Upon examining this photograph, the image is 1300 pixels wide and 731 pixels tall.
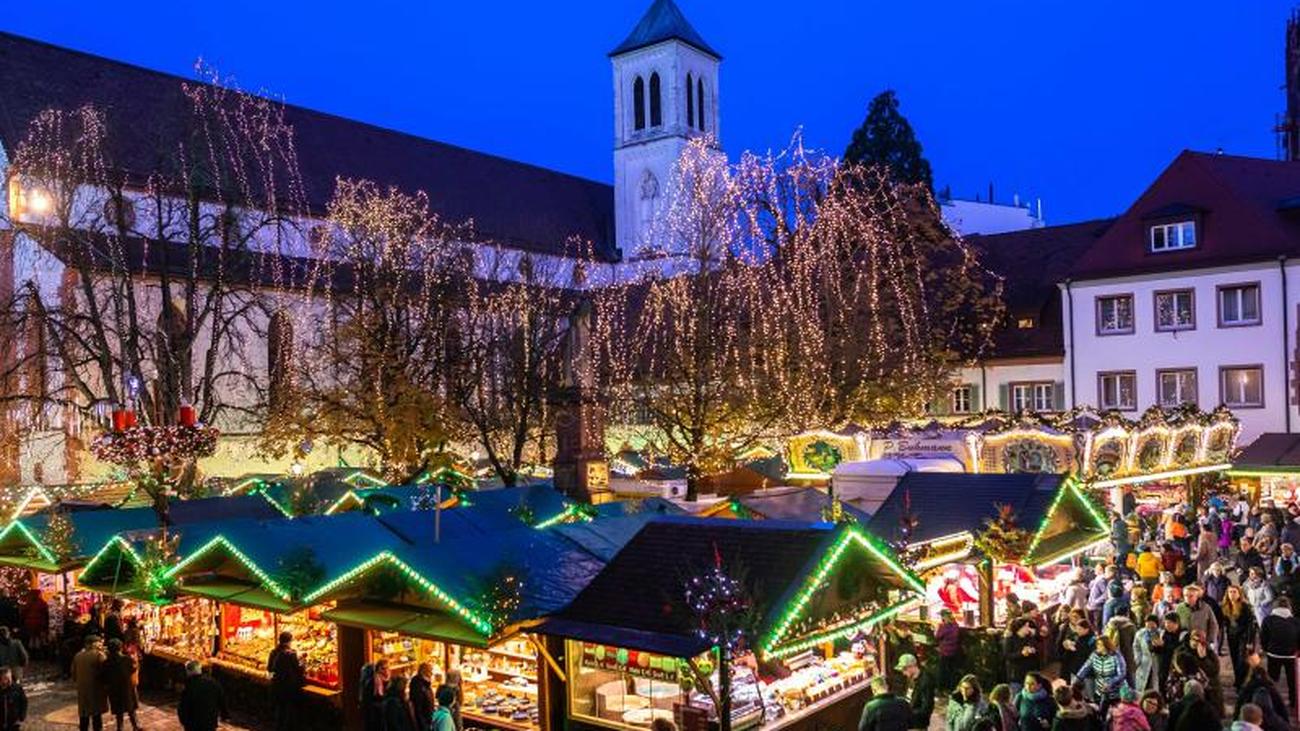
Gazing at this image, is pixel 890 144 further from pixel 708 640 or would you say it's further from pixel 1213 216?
pixel 708 640

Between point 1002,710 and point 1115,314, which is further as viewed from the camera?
point 1115,314

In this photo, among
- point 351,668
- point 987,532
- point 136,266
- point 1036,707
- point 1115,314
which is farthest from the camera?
point 136,266

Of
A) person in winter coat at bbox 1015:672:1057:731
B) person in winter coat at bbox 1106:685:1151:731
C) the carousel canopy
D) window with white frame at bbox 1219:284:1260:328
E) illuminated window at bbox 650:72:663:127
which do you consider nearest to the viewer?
person in winter coat at bbox 1106:685:1151:731

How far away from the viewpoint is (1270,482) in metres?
29.0

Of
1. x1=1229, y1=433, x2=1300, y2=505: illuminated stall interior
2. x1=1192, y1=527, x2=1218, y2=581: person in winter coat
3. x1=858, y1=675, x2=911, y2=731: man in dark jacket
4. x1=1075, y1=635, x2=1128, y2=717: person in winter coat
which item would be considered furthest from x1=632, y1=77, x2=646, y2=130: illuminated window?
x1=858, y1=675, x2=911, y2=731: man in dark jacket

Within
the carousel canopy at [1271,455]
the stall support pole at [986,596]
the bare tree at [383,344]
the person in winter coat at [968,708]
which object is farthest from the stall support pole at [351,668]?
the carousel canopy at [1271,455]

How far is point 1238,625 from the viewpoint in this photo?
1283 centimetres

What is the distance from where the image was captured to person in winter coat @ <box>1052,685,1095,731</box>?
9195mm

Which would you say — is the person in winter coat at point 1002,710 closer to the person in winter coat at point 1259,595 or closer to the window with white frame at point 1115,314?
the person in winter coat at point 1259,595

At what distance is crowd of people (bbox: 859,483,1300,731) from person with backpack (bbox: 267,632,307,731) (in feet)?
21.1

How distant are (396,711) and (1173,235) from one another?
29.2m

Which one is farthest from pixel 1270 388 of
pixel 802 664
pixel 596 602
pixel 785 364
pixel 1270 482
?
pixel 596 602

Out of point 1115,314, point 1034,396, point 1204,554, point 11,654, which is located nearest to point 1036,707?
point 1204,554

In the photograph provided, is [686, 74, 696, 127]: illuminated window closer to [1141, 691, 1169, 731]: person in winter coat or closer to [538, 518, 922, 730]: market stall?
[538, 518, 922, 730]: market stall
